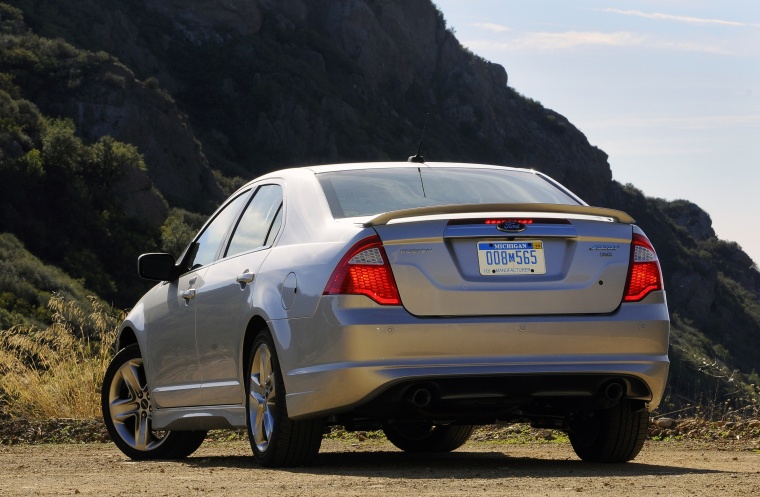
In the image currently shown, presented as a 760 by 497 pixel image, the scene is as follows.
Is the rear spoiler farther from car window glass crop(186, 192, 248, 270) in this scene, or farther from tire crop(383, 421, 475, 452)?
tire crop(383, 421, 475, 452)

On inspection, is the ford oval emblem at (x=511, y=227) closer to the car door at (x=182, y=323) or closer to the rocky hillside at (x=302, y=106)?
the car door at (x=182, y=323)

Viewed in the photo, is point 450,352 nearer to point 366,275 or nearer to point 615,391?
point 366,275

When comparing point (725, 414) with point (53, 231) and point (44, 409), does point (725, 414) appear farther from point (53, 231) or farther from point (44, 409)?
point (53, 231)

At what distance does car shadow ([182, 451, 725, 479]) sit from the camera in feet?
21.4

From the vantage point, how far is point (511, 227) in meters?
6.41

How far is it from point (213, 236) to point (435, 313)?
2.54 m

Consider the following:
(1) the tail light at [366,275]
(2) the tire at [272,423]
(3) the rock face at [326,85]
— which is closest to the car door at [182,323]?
(2) the tire at [272,423]

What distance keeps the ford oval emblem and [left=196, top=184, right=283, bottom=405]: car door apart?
4.65ft

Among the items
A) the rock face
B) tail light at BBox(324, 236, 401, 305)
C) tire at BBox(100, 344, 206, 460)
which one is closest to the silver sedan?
tail light at BBox(324, 236, 401, 305)

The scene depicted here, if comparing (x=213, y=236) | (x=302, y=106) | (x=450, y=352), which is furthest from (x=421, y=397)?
(x=302, y=106)

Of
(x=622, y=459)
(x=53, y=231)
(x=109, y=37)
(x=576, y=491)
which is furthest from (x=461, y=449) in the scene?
(x=109, y=37)

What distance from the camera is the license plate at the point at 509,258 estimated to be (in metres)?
6.39

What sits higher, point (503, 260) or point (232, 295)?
point (503, 260)

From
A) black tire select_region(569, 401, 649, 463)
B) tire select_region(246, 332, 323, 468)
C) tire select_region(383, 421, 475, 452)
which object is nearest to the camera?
tire select_region(246, 332, 323, 468)
